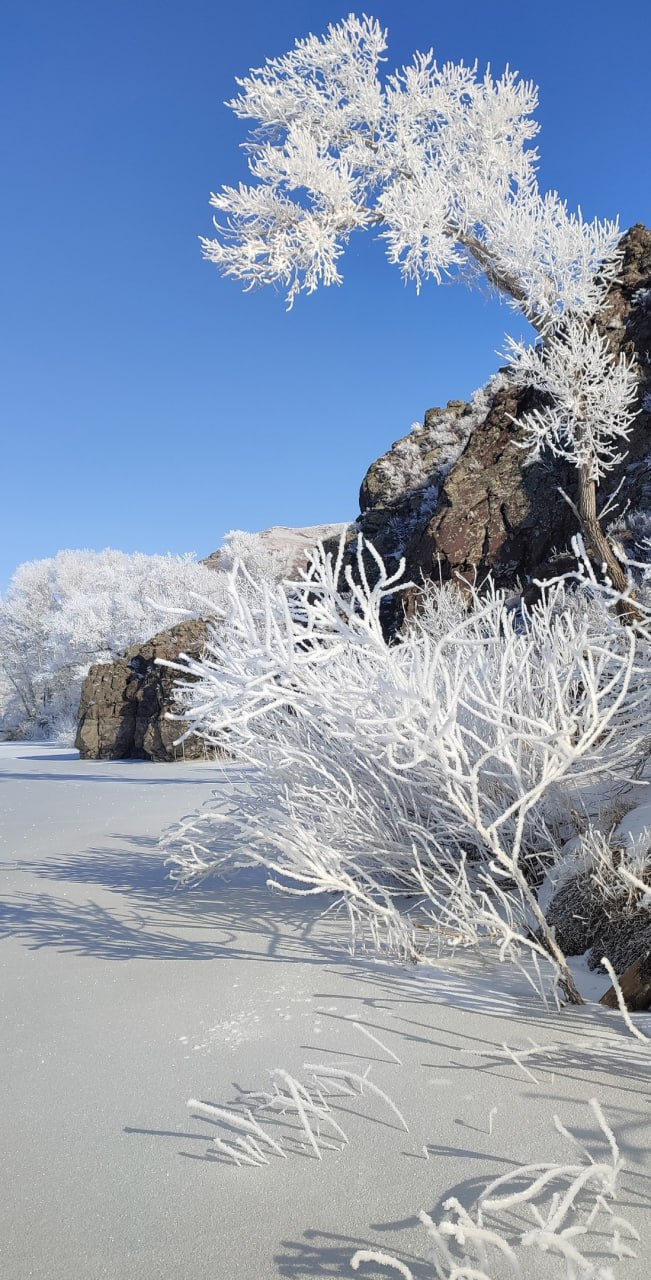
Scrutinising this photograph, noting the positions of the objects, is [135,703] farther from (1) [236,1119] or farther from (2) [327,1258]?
(2) [327,1258]

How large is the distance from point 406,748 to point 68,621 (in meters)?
30.0

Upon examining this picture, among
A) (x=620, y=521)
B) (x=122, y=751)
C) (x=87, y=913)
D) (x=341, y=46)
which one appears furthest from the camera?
(x=122, y=751)

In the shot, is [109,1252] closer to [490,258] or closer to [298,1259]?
[298,1259]

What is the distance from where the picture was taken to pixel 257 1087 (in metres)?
1.50

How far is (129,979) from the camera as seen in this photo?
7.30 ft

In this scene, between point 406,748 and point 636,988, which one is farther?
point 406,748

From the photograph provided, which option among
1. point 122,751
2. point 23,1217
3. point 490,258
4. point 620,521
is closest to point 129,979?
point 23,1217

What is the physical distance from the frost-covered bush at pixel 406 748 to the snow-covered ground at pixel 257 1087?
0.22 m

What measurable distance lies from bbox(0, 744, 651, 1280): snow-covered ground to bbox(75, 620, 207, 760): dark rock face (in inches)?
471

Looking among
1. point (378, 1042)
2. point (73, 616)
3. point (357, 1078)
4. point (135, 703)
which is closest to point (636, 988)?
point (378, 1042)

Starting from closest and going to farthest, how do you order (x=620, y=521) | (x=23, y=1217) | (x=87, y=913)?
(x=23, y=1217), (x=87, y=913), (x=620, y=521)

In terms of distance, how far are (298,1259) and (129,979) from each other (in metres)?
1.36

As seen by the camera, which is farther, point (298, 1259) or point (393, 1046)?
point (393, 1046)

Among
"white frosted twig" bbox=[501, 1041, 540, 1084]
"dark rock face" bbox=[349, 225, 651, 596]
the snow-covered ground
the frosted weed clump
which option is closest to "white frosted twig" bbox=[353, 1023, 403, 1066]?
the snow-covered ground
